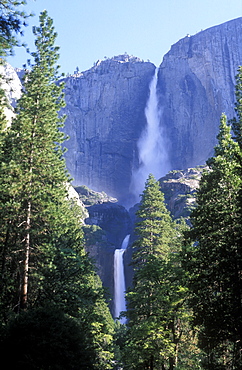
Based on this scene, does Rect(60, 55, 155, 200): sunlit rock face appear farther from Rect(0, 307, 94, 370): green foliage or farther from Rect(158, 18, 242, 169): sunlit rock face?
Rect(0, 307, 94, 370): green foliage

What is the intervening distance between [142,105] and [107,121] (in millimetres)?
13413

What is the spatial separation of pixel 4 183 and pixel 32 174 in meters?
1.21

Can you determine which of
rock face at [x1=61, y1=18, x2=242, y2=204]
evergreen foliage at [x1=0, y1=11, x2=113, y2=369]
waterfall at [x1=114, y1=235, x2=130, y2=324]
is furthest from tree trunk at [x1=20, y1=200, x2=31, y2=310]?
rock face at [x1=61, y1=18, x2=242, y2=204]

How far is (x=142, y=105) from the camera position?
375 feet

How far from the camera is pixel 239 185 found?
1248cm

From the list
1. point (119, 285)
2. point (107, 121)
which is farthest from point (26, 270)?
point (107, 121)

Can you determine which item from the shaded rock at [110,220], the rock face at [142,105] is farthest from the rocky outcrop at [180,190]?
the rock face at [142,105]

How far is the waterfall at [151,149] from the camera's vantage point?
109 meters

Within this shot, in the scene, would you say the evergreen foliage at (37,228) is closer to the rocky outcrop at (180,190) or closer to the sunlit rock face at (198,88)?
the rocky outcrop at (180,190)

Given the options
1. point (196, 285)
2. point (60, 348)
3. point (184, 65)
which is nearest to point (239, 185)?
point (196, 285)

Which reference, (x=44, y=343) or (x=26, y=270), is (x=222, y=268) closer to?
(x=44, y=343)

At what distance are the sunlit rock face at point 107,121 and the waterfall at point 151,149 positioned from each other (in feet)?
6.87

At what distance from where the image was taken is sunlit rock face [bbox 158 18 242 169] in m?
97.5

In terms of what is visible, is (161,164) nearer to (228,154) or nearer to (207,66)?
(207,66)
